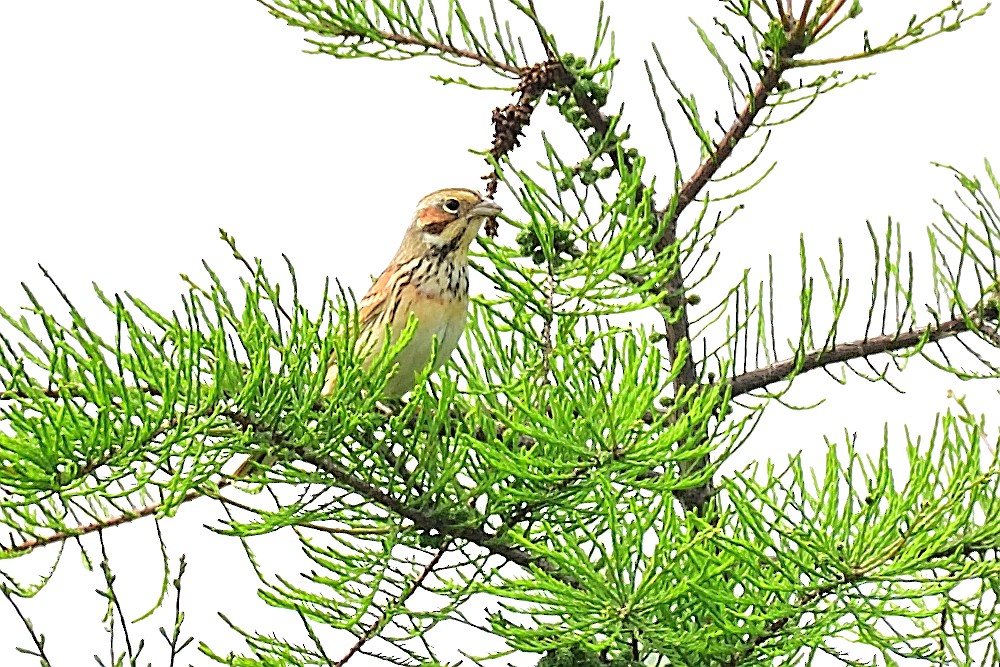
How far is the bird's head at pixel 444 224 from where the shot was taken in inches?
114

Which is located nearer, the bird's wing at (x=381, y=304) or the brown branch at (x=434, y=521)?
the brown branch at (x=434, y=521)

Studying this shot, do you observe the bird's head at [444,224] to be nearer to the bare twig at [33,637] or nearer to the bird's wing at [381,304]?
the bird's wing at [381,304]

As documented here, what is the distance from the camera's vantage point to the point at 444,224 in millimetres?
2934

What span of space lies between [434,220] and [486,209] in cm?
22

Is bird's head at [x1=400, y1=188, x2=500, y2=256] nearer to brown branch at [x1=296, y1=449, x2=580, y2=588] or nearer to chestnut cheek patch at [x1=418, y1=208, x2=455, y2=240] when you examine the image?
chestnut cheek patch at [x1=418, y1=208, x2=455, y2=240]

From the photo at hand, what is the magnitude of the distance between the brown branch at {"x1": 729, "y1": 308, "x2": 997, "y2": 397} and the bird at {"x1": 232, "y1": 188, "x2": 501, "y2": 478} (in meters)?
0.50

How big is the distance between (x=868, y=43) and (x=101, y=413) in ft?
4.32

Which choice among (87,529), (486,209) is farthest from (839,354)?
(87,529)

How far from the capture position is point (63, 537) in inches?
99.0

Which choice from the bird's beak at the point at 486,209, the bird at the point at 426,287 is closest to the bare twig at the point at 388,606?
the bird at the point at 426,287

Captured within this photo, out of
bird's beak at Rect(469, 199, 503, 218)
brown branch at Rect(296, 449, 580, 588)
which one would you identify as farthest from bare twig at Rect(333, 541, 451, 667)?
bird's beak at Rect(469, 199, 503, 218)

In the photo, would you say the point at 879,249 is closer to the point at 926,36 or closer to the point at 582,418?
the point at 926,36

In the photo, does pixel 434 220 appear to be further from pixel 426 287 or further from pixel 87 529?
pixel 87 529

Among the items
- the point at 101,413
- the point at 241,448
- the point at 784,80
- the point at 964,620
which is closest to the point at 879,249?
the point at 784,80
